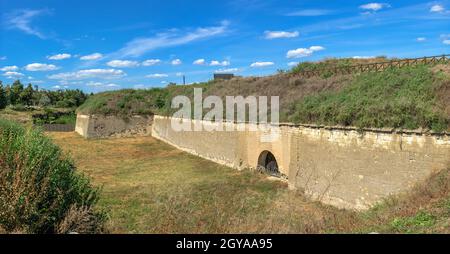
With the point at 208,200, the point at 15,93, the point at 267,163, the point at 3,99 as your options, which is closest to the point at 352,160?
the point at 208,200

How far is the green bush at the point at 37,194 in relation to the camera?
7270mm

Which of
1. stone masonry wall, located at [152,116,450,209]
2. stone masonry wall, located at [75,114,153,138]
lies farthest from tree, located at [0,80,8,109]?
stone masonry wall, located at [152,116,450,209]

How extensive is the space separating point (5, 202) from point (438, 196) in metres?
8.39

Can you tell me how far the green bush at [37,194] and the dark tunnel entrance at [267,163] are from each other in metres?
11.0

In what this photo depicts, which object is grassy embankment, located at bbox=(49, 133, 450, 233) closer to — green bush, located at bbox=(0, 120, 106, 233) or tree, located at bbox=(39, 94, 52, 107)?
green bush, located at bbox=(0, 120, 106, 233)

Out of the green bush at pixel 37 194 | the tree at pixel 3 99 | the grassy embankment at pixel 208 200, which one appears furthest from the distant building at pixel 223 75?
the tree at pixel 3 99

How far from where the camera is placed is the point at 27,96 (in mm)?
63812

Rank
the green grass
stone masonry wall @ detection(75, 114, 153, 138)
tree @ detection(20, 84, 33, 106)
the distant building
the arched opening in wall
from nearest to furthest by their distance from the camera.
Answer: the green grass → the arched opening in wall → the distant building → stone masonry wall @ detection(75, 114, 153, 138) → tree @ detection(20, 84, 33, 106)

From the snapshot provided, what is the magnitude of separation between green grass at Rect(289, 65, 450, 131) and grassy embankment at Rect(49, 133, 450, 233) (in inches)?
78.4

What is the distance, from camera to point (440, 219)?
7.07m

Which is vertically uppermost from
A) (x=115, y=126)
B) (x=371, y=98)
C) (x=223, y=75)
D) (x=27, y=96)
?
(x=223, y=75)

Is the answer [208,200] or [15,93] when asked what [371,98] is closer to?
[208,200]

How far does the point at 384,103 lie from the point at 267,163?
7949 mm

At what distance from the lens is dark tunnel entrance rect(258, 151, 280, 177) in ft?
62.8
